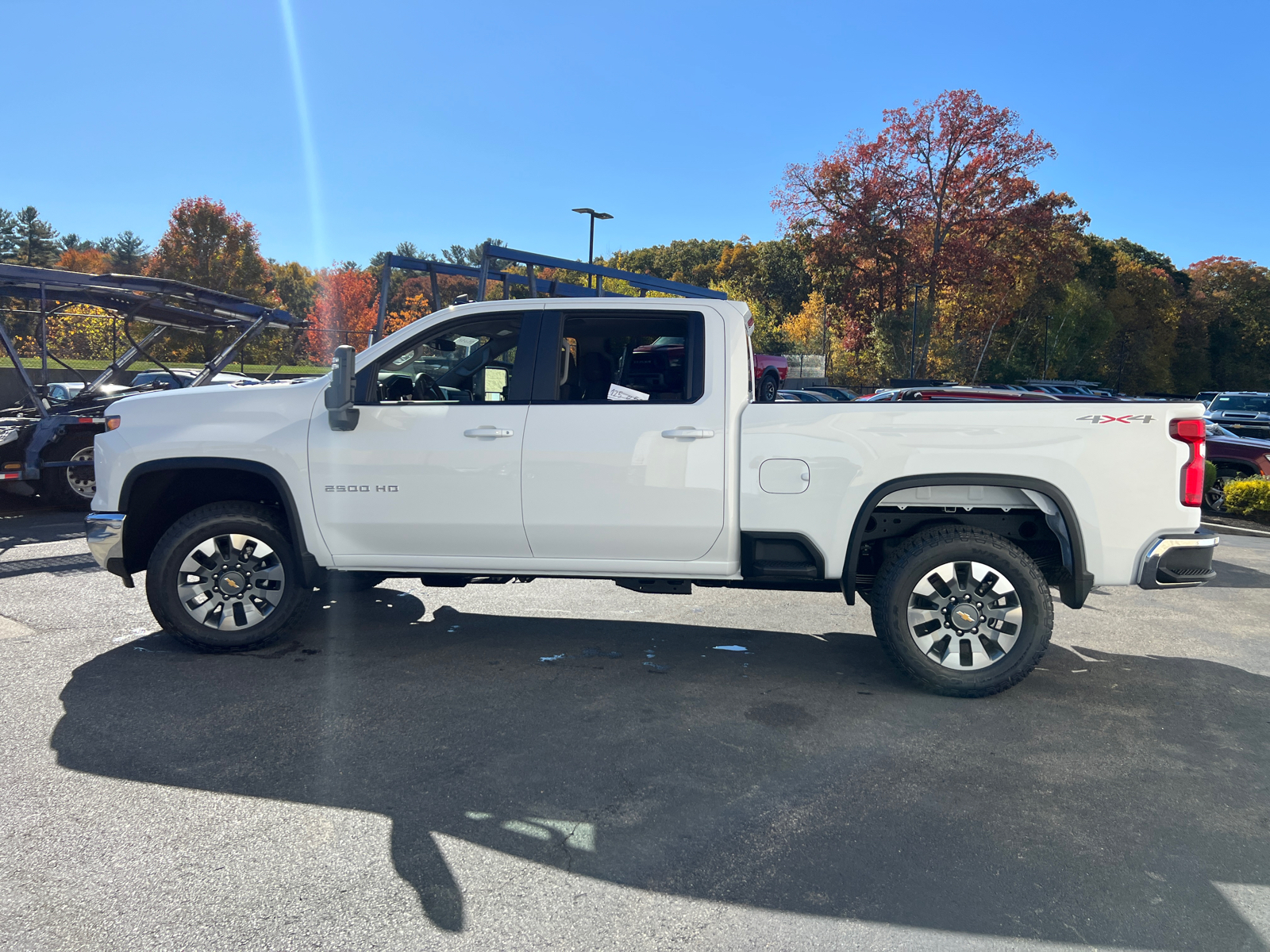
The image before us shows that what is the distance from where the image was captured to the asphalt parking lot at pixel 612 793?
2791 millimetres

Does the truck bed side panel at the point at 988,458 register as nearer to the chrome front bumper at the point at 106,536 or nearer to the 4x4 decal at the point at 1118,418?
the 4x4 decal at the point at 1118,418

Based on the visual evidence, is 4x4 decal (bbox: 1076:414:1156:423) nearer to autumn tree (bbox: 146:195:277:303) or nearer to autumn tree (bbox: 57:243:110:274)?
autumn tree (bbox: 146:195:277:303)

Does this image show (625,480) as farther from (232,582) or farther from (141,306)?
(141,306)

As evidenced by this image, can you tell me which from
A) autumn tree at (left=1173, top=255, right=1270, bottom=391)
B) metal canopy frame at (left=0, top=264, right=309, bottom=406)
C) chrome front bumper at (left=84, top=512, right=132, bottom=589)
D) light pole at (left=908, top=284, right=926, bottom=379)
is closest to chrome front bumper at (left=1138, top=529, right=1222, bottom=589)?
chrome front bumper at (left=84, top=512, right=132, bottom=589)

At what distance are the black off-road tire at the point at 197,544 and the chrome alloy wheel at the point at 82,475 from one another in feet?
20.8

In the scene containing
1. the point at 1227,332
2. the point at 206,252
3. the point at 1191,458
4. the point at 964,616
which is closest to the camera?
the point at 1191,458

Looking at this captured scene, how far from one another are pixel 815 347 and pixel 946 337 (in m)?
9.76

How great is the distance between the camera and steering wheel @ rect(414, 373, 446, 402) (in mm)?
5176

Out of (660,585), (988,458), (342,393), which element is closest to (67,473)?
(342,393)

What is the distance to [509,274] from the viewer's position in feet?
29.6

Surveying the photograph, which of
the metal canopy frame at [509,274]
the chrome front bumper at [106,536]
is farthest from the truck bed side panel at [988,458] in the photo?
the metal canopy frame at [509,274]

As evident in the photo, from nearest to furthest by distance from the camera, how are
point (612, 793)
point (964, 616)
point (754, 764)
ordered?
point (612, 793), point (754, 764), point (964, 616)

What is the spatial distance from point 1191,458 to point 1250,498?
29.5 ft

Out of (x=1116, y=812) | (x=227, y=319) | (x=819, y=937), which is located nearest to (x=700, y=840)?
(x=819, y=937)
